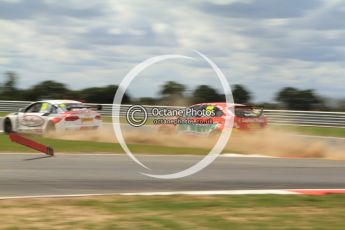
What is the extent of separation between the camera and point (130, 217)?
6879mm

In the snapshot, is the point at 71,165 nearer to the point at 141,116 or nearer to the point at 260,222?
the point at 260,222

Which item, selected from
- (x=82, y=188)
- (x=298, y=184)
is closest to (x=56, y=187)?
(x=82, y=188)

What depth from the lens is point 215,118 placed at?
56.9 feet

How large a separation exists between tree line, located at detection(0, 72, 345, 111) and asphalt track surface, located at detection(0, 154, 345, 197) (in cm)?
345

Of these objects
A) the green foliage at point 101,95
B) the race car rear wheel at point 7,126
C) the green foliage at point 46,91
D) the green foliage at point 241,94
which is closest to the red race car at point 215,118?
the race car rear wheel at point 7,126

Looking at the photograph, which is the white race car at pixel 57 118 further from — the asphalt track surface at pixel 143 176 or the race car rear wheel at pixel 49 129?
the asphalt track surface at pixel 143 176

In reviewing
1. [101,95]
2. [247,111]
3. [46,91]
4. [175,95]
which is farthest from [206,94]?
[46,91]

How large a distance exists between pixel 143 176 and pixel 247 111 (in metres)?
7.21

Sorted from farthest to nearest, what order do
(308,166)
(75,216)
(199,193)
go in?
(308,166) < (199,193) < (75,216)

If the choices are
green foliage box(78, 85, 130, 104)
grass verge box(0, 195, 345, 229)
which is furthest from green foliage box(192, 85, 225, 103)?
grass verge box(0, 195, 345, 229)

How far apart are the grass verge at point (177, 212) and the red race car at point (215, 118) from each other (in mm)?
8584

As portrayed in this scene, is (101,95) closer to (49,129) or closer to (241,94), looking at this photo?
(241,94)

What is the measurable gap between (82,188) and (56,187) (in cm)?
43

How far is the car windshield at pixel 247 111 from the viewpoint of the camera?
17.3 metres
